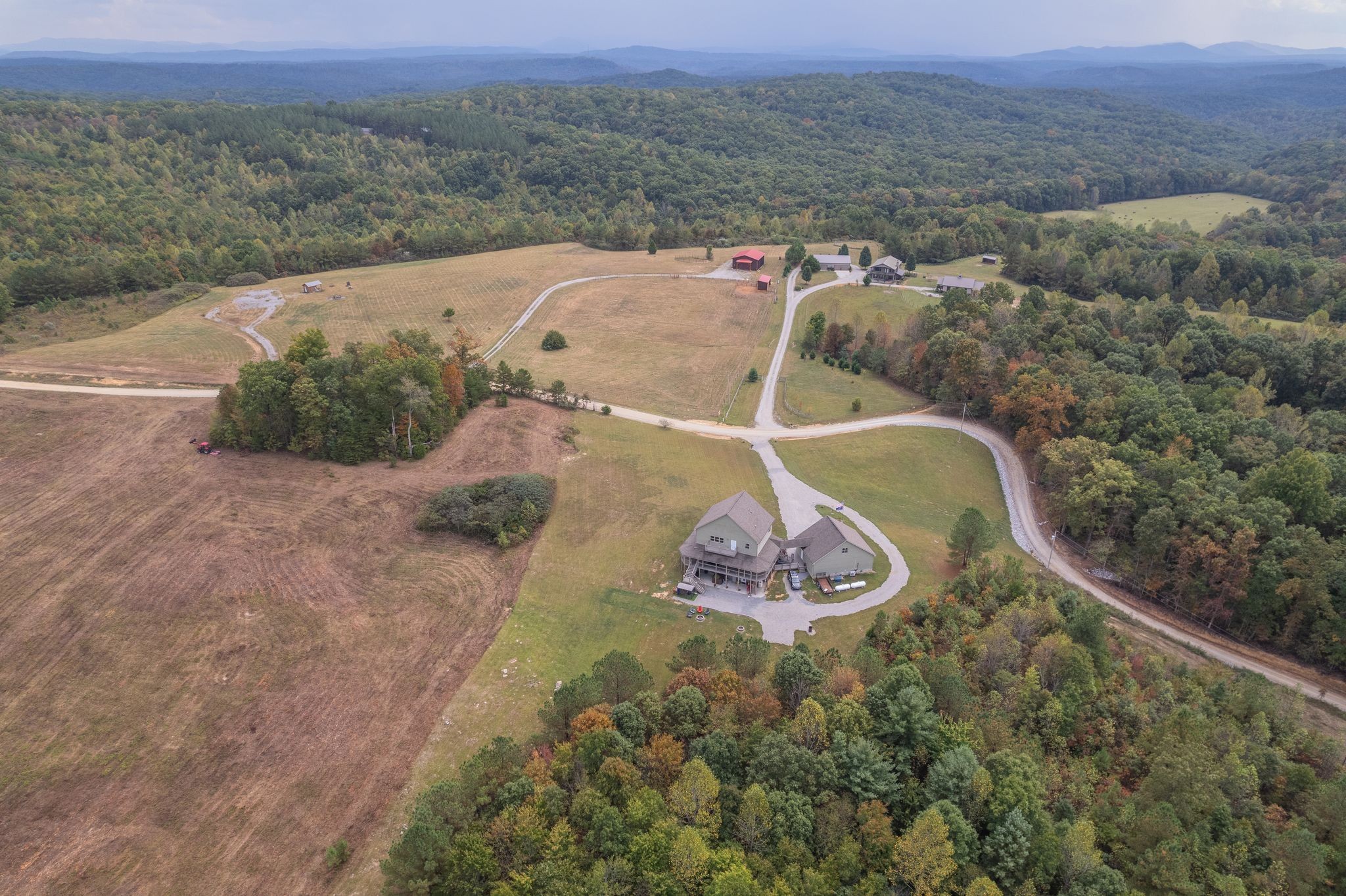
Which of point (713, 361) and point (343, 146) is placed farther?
point (343, 146)

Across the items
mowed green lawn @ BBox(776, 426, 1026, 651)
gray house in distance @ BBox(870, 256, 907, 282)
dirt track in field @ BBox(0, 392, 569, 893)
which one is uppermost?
gray house in distance @ BBox(870, 256, 907, 282)

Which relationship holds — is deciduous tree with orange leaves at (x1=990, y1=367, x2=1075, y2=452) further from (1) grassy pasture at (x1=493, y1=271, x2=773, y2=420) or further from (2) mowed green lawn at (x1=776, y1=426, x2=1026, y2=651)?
(1) grassy pasture at (x1=493, y1=271, x2=773, y2=420)

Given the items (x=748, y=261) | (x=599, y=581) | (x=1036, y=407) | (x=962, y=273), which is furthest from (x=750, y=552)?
(x=962, y=273)

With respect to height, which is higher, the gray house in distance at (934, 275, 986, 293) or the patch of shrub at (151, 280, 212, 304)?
the patch of shrub at (151, 280, 212, 304)

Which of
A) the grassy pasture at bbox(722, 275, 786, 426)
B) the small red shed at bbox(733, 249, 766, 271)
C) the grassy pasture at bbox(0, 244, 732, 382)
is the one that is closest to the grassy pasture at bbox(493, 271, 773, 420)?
the grassy pasture at bbox(722, 275, 786, 426)

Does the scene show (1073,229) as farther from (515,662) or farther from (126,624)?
(126,624)

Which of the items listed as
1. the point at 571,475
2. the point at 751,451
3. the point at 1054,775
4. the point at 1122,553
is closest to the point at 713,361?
the point at 751,451

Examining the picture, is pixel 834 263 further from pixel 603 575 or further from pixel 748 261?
pixel 603 575
